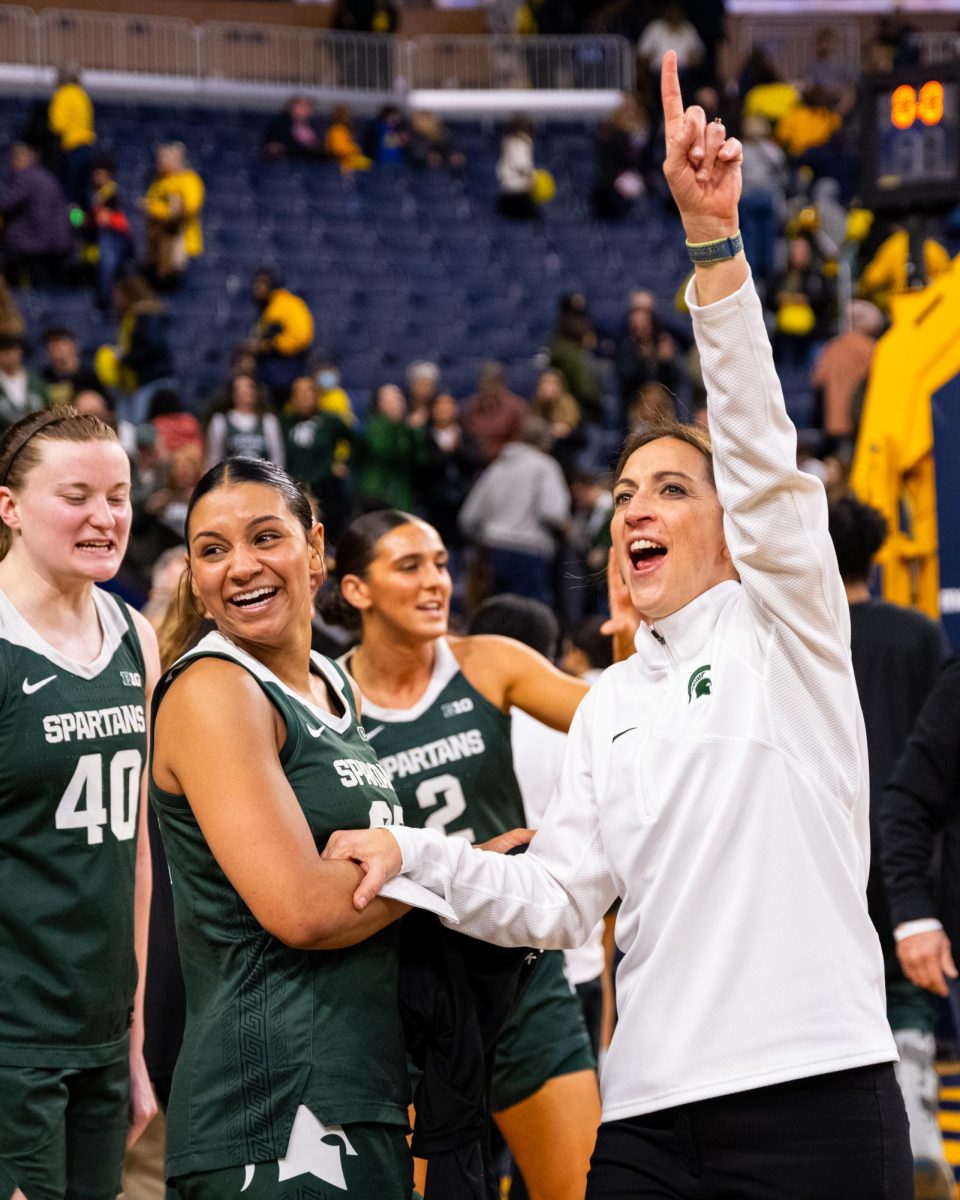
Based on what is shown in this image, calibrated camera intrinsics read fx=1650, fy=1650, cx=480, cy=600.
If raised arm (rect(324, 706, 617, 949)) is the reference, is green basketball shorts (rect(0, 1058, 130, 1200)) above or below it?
below

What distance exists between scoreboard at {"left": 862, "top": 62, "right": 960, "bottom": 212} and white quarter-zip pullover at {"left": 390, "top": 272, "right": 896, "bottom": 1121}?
4667 mm

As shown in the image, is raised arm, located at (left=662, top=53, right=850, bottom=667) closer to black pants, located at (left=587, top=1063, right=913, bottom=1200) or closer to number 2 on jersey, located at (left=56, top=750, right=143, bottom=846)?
A: black pants, located at (left=587, top=1063, right=913, bottom=1200)

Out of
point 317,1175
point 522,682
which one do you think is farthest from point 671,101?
point 522,682

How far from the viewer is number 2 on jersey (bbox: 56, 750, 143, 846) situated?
3287 millimetres

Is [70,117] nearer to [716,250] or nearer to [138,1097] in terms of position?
[138,1097]

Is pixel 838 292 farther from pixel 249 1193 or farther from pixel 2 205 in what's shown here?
pixel 249 1193

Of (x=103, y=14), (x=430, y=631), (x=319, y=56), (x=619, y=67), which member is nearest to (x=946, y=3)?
(x=619, y=67)

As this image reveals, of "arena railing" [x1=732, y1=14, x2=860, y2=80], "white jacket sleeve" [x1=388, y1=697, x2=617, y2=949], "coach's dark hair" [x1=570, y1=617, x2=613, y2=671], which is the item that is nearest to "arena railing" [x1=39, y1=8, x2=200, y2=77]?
"arena railing" [x1=732, y1=14, x2=860, y2=80]

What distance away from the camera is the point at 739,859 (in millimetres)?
2586

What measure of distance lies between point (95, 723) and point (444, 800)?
3.45 feet

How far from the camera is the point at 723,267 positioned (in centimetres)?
253

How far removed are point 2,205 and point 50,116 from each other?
1.54 meters

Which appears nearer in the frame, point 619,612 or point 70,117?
point 619,612

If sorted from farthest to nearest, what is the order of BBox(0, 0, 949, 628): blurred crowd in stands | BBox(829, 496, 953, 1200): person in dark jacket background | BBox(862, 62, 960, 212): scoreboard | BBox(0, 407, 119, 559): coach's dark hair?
BBox(0, 0, 949, 628): blurred crowd in stands, BBox(862, 62, 960, 212): scoreboard, BBox(829, 496, 953, 1200): person in dark jacket background, BBox(0, 407, 119, 559): coach's dark hair
